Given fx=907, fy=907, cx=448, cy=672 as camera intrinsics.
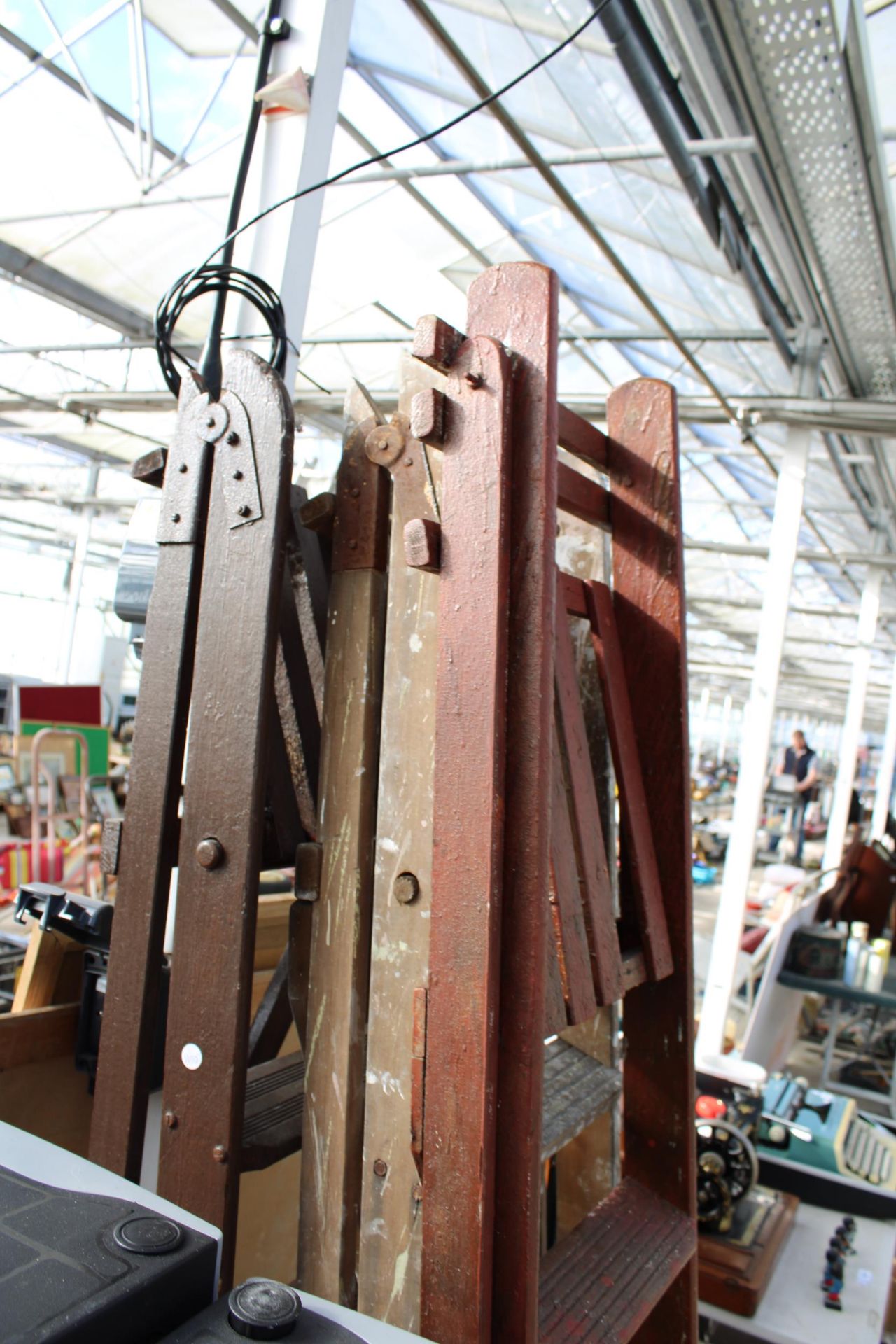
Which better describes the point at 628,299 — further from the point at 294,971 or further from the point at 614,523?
the point at 294,971

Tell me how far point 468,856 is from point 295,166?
143 cm

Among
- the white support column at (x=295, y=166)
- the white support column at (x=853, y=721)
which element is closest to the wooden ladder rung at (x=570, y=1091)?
the white support column at (x=295, y=166)

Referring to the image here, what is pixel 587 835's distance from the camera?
1145 mm

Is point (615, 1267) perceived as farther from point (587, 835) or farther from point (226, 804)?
point (226, 804)

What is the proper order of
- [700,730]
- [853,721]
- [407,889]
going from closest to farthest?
[407,889], [853,721], [700,730]

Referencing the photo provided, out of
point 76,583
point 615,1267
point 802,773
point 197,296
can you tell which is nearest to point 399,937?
point 615,1267

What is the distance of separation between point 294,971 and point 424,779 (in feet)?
1.13

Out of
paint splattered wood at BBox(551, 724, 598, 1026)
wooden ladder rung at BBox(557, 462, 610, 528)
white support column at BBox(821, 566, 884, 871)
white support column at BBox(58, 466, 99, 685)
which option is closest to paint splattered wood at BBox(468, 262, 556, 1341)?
paint splattered wood at BBox(551, 724, 598, 1026)

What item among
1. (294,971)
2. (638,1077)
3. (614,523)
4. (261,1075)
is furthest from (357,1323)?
(614,523)

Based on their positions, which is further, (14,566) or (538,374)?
(14,566)

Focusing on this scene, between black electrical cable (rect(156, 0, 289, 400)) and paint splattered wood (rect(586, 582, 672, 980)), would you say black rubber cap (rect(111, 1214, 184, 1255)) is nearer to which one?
paint splattered wood (rect(586, 582, 672, 980))

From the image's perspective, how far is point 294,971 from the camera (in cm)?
116

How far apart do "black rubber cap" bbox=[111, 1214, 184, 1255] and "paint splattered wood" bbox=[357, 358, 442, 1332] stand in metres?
0.35

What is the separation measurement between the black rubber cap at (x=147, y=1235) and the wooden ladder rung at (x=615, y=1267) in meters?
0.47
